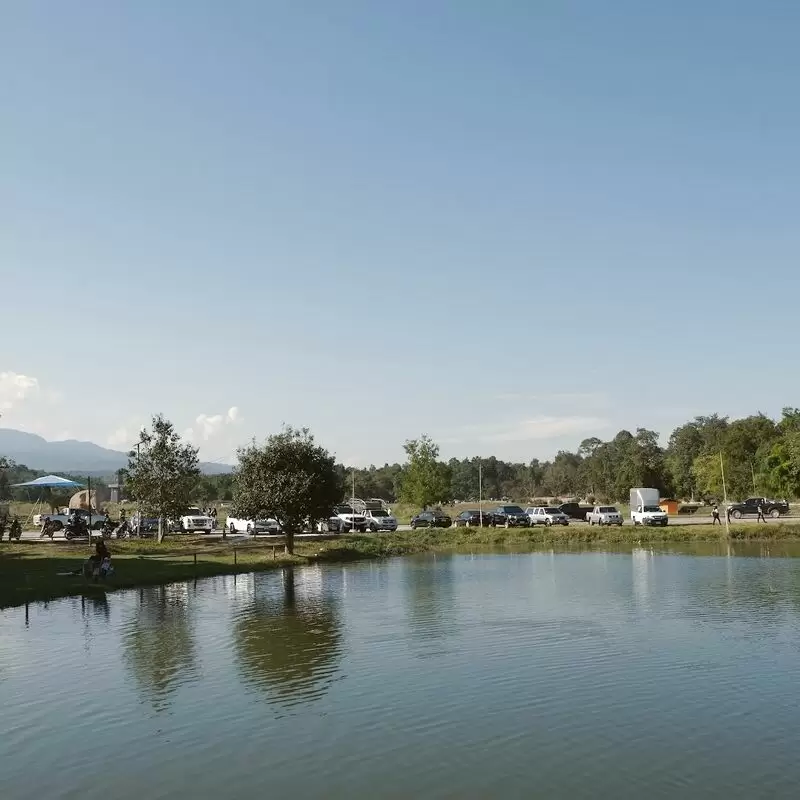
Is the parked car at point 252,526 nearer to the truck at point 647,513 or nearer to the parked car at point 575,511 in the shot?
the truck at point 647,513

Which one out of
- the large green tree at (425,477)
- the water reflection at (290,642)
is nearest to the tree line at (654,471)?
the large green tree at (425,477)

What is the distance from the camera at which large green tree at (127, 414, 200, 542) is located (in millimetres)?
64438

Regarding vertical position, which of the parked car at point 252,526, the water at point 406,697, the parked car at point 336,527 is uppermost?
the parked car at point 252,526

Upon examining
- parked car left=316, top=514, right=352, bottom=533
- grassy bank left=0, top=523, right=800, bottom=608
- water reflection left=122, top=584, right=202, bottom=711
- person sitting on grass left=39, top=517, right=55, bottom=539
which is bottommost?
water reflection left=122, top=584, right=202, bottom=711

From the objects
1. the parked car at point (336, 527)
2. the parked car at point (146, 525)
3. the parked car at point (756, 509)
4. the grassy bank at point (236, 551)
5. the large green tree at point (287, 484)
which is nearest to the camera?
the grassy bank at point (236, 551)

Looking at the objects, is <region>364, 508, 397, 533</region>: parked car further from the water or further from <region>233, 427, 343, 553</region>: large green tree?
the water

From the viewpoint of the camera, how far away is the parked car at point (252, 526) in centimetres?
7357

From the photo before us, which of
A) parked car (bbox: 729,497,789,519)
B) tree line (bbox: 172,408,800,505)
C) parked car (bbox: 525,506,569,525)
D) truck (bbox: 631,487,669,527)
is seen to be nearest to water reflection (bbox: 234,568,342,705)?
tree line (bbox: 172,408,800,505)

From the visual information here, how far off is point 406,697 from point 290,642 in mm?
8098

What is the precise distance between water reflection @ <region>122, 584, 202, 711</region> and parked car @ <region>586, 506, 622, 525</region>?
54.1m

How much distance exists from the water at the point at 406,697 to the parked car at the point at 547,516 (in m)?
48.6

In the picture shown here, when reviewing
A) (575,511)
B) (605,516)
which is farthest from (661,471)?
(605,516)

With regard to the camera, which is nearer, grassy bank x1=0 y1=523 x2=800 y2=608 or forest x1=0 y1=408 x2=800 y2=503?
grassy bank x1=0 y1=523 x2=800 y2=608

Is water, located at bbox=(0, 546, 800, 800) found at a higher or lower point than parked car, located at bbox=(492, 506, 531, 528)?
lower
